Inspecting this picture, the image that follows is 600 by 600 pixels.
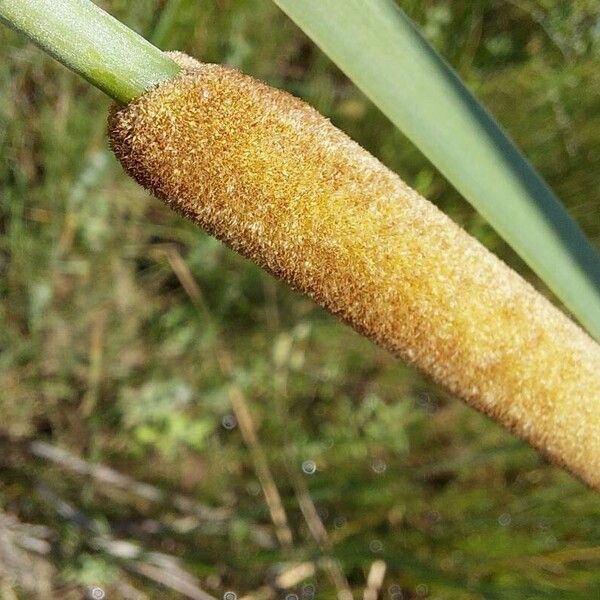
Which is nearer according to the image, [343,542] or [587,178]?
[587,178]

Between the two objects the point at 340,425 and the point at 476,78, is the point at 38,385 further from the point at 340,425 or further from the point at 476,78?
the point at 476,78

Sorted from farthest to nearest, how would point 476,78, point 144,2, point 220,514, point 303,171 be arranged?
point 220,514
point 476,78
point 144,2
point 303,171

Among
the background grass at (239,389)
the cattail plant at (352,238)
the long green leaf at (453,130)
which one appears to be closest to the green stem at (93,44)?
the cattail plant at (352,238)

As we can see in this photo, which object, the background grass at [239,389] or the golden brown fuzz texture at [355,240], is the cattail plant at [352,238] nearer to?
the golden brown fuzz texture at [355,240]

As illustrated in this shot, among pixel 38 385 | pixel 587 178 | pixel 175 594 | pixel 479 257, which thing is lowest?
pixel 175 594

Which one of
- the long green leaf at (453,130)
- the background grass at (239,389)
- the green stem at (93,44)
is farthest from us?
the background grass at (239,389)

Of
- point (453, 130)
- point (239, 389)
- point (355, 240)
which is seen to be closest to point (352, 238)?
point (355, 240)

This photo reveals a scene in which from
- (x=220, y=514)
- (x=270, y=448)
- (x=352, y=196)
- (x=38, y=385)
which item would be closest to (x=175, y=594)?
(x=220, y=514)

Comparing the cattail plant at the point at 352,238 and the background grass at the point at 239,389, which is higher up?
the background grass at the point at 239,389

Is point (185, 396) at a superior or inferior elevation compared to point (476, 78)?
inferior
